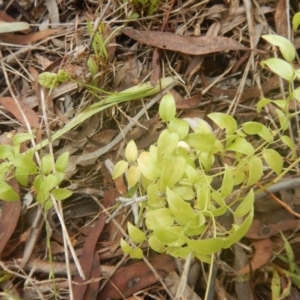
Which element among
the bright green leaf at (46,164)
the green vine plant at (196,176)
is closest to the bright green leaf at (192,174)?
the green vine plant at (196,176)

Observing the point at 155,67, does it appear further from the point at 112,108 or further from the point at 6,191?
the point at 6,191

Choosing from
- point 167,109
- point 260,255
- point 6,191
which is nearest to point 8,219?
point 6,191

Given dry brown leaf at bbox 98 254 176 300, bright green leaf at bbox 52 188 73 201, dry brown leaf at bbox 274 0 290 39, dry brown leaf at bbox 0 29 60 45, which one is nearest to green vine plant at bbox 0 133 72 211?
bright green leaf at bbox 52 188 73 201

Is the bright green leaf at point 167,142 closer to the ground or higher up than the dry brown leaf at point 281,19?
closer to the ground

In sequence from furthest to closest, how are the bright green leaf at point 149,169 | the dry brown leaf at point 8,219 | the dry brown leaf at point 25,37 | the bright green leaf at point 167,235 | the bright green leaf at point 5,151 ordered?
the dry brown leaf at point 25,37 < the dry brown leaf at point 8,219 < the bright green leaf at point 5,151 < the bright green leaf at point 149,169 < the bright green leaf at point 167,235

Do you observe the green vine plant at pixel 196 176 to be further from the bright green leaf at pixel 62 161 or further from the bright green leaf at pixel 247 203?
the bright green leaf at pixel 62 161

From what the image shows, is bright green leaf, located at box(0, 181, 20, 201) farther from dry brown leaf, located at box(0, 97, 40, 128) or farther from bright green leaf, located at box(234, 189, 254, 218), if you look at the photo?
bright green leaf, located at box(234, 189, 254, 218)

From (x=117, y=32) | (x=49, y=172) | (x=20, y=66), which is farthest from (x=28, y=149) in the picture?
(x=117, y=32)
